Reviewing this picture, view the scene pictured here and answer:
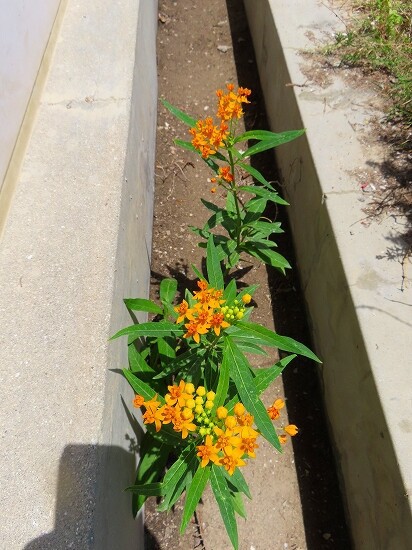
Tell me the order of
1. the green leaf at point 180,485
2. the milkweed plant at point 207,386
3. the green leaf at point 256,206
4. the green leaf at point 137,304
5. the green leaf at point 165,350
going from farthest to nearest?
1. the green leaf at point 256,206
2. the green leaf at point 165,350
3. the green leaf at point 137,304
4. the green leaf at point 180,485
5. the milkweed plant at point 207,386

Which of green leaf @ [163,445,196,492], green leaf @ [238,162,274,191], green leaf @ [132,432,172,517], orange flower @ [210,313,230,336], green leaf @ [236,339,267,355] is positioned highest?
green leaf @ [238,162,274,191]

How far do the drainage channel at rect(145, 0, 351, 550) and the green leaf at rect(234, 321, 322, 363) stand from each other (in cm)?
91

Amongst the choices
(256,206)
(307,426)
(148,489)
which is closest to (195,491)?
(148,489)

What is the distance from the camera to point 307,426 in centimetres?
230

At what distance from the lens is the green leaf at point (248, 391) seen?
4.53 ft

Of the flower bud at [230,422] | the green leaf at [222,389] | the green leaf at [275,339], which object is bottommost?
the green leaf at [222,389]

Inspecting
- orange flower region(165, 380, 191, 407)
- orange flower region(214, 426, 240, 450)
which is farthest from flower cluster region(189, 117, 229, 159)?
orange flower region(214, 426, 240, 450)

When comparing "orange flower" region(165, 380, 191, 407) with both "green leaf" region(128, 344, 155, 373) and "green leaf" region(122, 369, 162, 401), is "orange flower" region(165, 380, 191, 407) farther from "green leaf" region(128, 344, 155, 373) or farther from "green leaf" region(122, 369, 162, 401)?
"green leaf" region(128, 344, 155, 373)

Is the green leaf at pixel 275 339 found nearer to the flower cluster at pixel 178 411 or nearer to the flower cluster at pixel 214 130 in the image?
the flower cluster at pixel 178 411

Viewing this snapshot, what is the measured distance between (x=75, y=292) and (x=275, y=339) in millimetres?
709

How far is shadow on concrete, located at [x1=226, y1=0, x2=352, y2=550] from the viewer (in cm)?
210

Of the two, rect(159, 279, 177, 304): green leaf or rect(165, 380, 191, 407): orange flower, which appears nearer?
rect(165, 380, 191, 407): orange flower

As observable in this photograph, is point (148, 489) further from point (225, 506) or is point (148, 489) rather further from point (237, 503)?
point (237, 503)

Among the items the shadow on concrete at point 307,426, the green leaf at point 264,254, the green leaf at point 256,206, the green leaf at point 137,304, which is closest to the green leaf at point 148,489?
the green leaf at point 137,304
